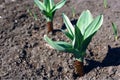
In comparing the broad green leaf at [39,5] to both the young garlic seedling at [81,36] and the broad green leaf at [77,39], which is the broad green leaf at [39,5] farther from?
the broad green leaf at [77,39]

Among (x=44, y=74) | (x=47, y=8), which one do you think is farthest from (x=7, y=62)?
(x=47, y=8)

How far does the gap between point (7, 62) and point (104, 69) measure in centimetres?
91

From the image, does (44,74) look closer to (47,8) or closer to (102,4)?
(47,8)

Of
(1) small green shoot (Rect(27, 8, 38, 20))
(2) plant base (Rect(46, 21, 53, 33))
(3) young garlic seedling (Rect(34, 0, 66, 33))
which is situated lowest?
(2) plant base (Rect(46, 21, 53, 33))

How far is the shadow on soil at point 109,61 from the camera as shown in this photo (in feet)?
9.19

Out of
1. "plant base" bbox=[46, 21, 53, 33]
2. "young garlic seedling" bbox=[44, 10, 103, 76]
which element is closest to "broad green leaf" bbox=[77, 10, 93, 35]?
"young garlic seedling" bbox=[44, 10, 103, 76]

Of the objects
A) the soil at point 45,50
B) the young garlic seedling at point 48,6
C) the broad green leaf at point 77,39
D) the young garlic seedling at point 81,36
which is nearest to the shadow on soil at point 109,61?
the soil at point 45,50

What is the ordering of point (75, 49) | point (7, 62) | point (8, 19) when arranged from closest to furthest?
point (75, 49) → point (7, 62) → point (8, 19)

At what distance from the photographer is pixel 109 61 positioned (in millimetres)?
2850

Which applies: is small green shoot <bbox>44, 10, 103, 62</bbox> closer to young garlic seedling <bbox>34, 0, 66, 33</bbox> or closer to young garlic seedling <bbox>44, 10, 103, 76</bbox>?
young garlic seedling <bbox>44, 10, 103, 76</bbox>

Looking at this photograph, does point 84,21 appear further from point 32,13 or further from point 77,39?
point 32,13

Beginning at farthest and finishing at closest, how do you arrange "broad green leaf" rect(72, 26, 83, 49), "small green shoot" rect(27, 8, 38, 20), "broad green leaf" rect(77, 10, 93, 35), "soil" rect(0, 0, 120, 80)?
"small green shoot" rect(27, 8, 38, 20), "soil" rect(0, 0, 120, 80), "broad green leaf" rect(77, 10, 93, 35), "broad green leaf" rect(72, 26, 83, 49)

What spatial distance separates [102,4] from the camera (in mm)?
3732

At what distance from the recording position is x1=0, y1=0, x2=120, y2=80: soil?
2750 mm
